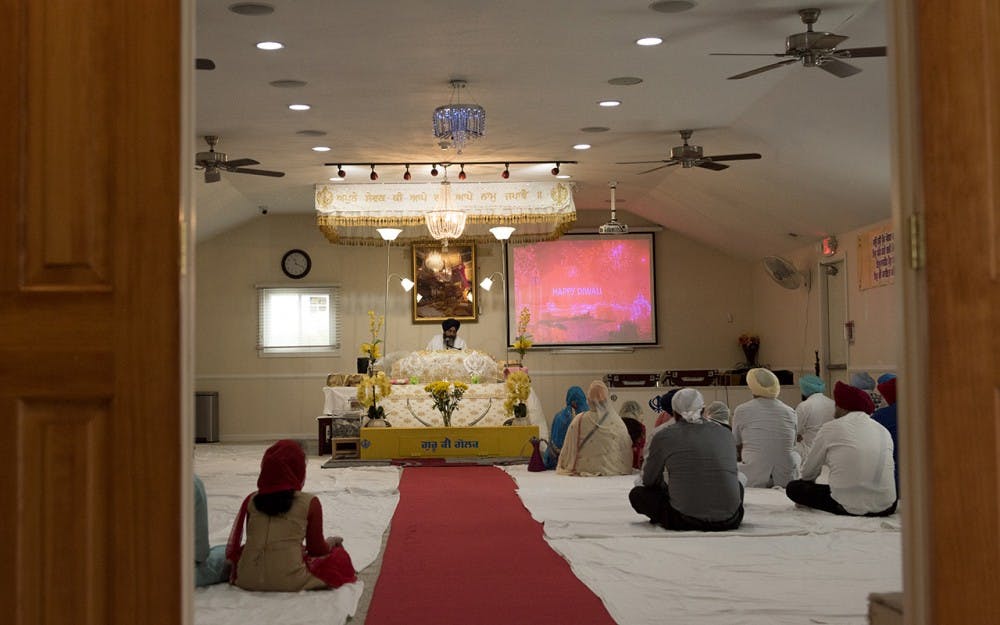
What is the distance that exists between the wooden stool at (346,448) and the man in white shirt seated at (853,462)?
6.37 meters

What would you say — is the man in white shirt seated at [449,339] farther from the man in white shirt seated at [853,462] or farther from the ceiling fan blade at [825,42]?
the ceiling fan blade at [825,42]

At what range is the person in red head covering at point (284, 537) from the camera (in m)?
5.09

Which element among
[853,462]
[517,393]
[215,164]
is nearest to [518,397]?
[517,393]

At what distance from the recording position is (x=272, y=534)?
5.20m

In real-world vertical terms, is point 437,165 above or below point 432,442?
above

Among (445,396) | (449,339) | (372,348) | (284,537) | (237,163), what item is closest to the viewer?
(284,537)

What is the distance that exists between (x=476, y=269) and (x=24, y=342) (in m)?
14.4

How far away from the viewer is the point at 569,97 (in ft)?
32.6

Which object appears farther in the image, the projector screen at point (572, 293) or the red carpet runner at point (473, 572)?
the projector screen at point (572, 293)

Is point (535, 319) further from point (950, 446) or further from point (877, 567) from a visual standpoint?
point (950, 446)

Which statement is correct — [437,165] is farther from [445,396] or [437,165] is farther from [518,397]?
[518,397]

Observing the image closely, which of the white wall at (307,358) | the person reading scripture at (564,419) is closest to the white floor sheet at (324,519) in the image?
the white wall at (307,358)

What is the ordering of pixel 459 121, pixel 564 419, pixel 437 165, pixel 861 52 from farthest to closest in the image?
pixel 437 165 < pixel 564 419 < pixel 459 121 < pixel 861 52

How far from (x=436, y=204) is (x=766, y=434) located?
597 cm
